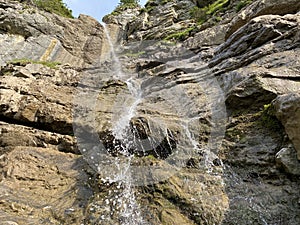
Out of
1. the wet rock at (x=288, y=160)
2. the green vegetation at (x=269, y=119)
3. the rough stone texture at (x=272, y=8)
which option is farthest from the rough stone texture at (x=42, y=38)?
the wet rock at (x=288, y=160)

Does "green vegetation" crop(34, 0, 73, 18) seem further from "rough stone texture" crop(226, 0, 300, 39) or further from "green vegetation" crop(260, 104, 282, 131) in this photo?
"green vegetation" crop(260, 104, 282, 131)

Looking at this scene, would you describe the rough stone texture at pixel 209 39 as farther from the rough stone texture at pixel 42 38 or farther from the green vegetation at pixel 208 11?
the rough stone texture at pixel 42 38

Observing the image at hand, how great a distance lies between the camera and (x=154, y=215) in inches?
187

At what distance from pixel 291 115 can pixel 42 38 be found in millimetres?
15429

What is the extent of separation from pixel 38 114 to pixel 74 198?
130 inches

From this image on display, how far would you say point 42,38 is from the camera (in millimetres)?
16734

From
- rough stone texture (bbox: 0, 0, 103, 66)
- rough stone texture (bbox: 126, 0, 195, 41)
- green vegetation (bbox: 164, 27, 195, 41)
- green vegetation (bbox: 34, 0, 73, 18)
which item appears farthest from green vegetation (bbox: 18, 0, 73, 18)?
green vegetation (bbox: 164, 27, 195, 41)

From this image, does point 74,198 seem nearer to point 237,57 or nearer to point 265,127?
point 265,127

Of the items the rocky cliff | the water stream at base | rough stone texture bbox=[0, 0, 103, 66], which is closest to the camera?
the rocky cliff

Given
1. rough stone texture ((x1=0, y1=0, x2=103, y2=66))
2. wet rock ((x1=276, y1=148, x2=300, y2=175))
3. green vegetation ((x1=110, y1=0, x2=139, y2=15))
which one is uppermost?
green vegetation ((x1=110, y1=0, x2=139, y2=15))

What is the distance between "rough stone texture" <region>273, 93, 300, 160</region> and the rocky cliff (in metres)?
0.03

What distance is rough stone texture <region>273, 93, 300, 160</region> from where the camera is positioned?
4.59 metres

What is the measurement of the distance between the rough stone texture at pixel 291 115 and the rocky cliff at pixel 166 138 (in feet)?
0.09

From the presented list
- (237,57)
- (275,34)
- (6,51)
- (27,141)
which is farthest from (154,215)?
(6,51)
